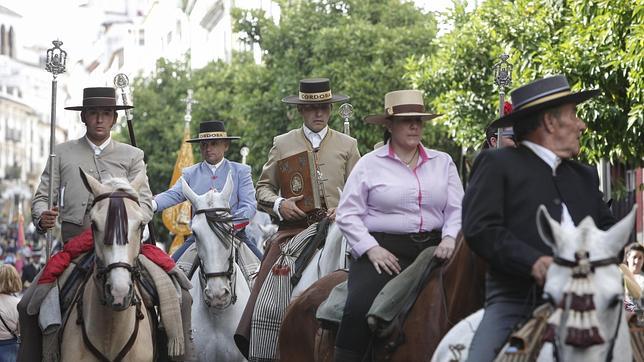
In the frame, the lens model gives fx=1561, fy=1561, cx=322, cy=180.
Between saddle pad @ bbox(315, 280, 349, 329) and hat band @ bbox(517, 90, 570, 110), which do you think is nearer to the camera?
hat band @ bbox(517, 90, 570, 110)

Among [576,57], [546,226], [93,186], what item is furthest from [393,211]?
[576,57]

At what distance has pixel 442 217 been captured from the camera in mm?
9969

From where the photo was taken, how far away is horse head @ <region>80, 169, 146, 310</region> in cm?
1049

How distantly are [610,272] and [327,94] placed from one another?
7.69 meters

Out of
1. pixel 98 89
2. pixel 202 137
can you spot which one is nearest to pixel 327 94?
pixel 98 89

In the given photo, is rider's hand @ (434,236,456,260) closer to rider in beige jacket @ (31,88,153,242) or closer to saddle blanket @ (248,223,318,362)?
rider in beige jacket @ (31,88,153,242)

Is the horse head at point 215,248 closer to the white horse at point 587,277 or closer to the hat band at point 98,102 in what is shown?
the hat band at point 98,102

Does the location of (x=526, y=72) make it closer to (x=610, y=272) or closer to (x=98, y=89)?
(x=98, y=89)

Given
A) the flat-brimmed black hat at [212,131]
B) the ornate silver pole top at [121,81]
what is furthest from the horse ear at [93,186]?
the flat-brimmed black hat at [212,131]

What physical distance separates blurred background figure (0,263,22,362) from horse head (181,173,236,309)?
3393mm

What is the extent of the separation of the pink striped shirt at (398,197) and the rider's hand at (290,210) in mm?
3639

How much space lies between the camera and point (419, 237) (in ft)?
32.4

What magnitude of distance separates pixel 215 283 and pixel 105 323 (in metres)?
2.98

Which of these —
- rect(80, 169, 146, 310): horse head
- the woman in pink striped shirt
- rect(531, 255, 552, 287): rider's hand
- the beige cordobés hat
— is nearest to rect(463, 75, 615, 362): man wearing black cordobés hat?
rect(531, 255, 552, 287): rider's hand
